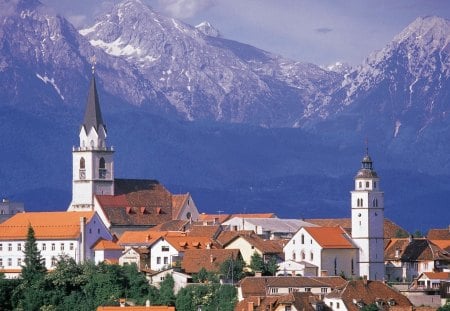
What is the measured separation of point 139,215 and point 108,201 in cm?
223

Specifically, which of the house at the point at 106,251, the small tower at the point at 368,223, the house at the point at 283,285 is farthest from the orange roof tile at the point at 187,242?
the house at the point at 283,285

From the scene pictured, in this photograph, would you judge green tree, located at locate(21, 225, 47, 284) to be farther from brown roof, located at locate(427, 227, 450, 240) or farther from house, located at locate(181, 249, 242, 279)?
brown roof, located at locate(427, 227, 450, 240)

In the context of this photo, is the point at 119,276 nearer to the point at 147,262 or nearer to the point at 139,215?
the point at 147,262

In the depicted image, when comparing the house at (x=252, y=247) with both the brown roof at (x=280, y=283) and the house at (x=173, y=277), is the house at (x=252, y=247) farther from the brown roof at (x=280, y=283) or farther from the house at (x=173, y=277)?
the brown roof at (x=280, y=283)

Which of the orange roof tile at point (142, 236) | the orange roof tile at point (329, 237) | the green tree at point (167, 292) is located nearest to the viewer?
the green tree at point (167, 292)

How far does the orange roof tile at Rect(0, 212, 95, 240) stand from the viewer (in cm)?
10856

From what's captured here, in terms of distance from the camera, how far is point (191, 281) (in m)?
95.7

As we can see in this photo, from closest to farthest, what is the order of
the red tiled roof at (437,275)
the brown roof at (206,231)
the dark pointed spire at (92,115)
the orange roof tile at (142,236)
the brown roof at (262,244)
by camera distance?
the red tiled roof at (437,275), the brown roof at (262,244), the orange roof tile at (142,236), the brown roof at (206,231), the dark pointed spire at (92,115)

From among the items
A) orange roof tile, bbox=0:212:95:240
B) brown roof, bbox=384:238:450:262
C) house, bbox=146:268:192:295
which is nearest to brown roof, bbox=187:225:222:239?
orange roof tile, bbox=0:212:95:240

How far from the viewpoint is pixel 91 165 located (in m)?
124

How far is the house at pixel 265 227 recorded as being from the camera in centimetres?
11550

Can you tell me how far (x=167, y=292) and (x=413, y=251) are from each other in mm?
21255

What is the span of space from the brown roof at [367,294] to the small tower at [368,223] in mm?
11580

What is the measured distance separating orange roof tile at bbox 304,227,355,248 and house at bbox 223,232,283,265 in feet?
7.33
